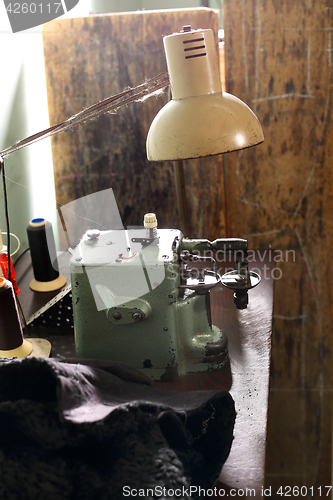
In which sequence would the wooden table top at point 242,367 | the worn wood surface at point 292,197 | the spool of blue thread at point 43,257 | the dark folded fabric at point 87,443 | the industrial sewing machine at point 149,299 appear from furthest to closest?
the worn wood surface at point 292,197, the spool of blue thread at point 43,257, the industrial sewing machine at point 149,299, the wooden table top at point 242,367, the dark folded fabric at point 87,443

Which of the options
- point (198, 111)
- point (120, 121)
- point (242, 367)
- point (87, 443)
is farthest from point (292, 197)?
point (87, 443)

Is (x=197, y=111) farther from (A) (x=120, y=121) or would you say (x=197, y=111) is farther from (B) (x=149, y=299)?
(A) (x=120, y=121)

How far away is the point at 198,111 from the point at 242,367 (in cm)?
61

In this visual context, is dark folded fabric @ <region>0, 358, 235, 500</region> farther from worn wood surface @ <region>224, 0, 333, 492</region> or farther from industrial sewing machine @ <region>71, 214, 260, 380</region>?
worn wood surface @ <region>224, 0, 333, 492</region>

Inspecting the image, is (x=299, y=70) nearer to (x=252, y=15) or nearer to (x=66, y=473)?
(x=252, y=15)

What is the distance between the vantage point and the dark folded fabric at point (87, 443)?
0.69m

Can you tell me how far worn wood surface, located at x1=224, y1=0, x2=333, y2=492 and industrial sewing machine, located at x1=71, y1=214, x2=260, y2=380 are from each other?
0.66 metres

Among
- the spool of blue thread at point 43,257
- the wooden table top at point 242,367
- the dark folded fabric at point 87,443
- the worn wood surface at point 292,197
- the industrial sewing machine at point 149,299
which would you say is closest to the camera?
the dark folded fabric at point 87,443

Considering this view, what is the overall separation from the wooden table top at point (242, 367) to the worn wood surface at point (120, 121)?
0.35 meters

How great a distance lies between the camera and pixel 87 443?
2.42 ft

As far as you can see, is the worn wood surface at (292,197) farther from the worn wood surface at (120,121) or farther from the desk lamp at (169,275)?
the desk lamp at (169,275)

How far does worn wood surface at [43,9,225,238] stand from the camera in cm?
161

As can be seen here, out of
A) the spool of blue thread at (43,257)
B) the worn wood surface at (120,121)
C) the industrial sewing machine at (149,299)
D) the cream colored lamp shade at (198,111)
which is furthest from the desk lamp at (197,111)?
the worn wood surface at (120,121)

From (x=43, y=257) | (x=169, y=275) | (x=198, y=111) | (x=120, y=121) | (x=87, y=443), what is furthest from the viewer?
(x=120, y=121)
